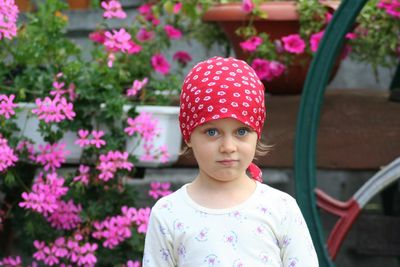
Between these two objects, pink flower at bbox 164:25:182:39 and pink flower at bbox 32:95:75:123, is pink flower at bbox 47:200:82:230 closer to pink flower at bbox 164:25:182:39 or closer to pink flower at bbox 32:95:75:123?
pink flower at bbox 32:95:75:123

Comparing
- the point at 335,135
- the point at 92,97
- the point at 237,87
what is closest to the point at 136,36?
the point at 92,97

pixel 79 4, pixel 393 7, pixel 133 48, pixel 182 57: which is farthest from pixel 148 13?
pixel 393 7

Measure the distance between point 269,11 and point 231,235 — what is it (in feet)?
5.62

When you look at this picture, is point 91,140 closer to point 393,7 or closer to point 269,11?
point 269,11

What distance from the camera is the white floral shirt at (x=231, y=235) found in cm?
195

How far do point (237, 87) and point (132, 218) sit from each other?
4.25ft

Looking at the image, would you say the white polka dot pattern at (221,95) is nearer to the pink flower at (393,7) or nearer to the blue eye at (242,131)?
the blue eye at (242,131)

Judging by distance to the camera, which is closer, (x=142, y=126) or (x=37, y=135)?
(x=142, y=126)

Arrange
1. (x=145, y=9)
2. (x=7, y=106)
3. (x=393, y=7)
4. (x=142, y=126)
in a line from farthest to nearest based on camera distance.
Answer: (x=145, y=9), (x=393, y=7), (x=142, y=126), (x=7, y=106)

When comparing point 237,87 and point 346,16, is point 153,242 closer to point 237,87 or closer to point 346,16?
point 237,87

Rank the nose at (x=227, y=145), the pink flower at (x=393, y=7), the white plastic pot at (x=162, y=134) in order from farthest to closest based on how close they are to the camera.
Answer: the pink flower at (x=393, y=7) < the white plastic pot at (x=162, y=134) < the nose at (x=227, y=145)

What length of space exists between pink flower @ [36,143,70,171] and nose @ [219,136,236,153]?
4.24 feet

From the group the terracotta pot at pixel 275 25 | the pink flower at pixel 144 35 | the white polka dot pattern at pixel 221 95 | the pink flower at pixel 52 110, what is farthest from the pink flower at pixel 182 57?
the white polka dot pattern at pixel 221 95

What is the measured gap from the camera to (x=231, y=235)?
76.9 inches
